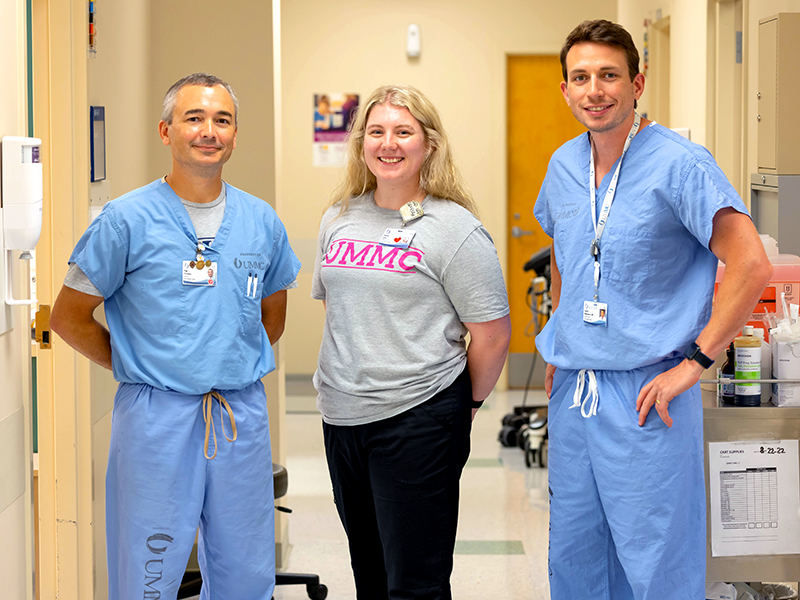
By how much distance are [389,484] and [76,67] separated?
5.06 feet

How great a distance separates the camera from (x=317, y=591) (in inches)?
123

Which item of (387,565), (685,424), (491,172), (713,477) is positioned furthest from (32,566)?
(491,172)

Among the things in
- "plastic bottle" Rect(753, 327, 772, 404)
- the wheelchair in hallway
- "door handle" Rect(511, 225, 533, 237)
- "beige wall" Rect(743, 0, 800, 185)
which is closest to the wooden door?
"door handle" Rect(511, 225, 533, 237)

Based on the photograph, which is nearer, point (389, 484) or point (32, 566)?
point (389, 484)

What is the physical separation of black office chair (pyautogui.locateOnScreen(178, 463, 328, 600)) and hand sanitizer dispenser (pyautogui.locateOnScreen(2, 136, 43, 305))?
134 centimetres

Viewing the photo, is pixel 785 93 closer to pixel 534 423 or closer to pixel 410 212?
pixel 410 212

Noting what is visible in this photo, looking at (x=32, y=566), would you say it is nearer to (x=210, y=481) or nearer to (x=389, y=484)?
(x=210, y=481)

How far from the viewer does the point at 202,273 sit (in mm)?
1867

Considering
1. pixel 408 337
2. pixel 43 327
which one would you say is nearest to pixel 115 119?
pixel 43 327

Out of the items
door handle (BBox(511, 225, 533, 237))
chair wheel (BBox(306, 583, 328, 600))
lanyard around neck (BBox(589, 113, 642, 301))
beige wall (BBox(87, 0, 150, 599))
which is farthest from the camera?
door handle (BBox(511, 225, 533, 237))

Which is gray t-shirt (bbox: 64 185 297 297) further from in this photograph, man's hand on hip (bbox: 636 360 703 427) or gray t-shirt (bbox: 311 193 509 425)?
man's hand on hip (bbox: 636 360 703 427)

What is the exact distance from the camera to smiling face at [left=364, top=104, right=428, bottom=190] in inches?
76.7

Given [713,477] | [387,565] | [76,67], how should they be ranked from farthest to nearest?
[76,67] < [713,477] < [387,565]

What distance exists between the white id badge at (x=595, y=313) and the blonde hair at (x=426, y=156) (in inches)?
14.2
